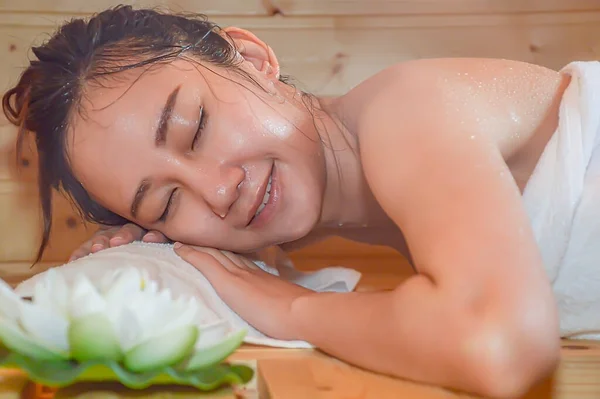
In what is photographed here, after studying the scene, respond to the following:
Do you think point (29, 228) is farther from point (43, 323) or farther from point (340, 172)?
point (43, 323)

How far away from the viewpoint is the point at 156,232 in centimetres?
115

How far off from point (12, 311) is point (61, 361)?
67 millimetres

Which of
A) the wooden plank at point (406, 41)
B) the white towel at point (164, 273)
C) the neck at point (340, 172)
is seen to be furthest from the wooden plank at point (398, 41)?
the white towel at point (164, 273)

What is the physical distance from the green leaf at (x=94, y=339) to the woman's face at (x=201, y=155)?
0.41m

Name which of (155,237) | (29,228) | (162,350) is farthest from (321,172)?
(29,228)

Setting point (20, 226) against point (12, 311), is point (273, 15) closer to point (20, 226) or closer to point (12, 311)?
point (20, 226)

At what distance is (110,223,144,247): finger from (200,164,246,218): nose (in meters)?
0.24

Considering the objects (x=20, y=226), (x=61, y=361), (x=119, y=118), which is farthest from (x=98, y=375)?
(x=20, y=226)

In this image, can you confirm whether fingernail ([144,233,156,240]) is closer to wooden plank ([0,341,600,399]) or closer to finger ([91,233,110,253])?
finger ([91,233,110,253])

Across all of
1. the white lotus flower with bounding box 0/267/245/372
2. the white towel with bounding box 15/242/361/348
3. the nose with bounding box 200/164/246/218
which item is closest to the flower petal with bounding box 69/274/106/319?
the white lotus flower with bounding box 0/267/245/372

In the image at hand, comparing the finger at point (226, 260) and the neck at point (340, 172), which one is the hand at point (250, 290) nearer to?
the finger at point (226, 260)

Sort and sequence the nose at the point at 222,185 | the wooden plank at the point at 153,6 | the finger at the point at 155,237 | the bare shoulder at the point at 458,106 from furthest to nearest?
the wooden plank at the point at 153,6 → the finger at the point at 155,237 → the nose at the point at 222,185 → the bare shoulder at the point at 458,106

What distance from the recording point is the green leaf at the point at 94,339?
0.59 meters

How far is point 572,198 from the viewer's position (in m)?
0.88
